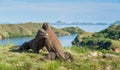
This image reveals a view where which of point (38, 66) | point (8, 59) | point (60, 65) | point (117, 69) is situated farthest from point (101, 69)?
point (8, 59)

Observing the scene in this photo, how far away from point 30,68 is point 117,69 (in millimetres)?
3976

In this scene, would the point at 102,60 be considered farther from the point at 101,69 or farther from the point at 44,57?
the point at 44,57

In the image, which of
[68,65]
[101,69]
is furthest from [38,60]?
[101,69]

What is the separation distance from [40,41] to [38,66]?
9.27 feet

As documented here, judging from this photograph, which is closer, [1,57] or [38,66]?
[38,66]

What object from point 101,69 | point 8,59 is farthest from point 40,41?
point 101,69

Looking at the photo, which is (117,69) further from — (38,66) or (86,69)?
(38,66)

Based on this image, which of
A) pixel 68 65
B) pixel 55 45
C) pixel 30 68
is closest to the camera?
pixel 30 68

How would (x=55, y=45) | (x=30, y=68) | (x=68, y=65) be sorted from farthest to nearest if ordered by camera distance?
(x=55, y=45) < (x=68, y=65) < (x=30, y=68)

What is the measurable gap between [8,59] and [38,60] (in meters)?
1.30

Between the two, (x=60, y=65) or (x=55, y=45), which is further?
(x=55, y=45)

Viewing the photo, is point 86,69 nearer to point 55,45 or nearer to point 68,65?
point 68,65

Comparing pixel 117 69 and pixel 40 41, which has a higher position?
pixel 40 41

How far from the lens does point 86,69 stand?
1490 cm
